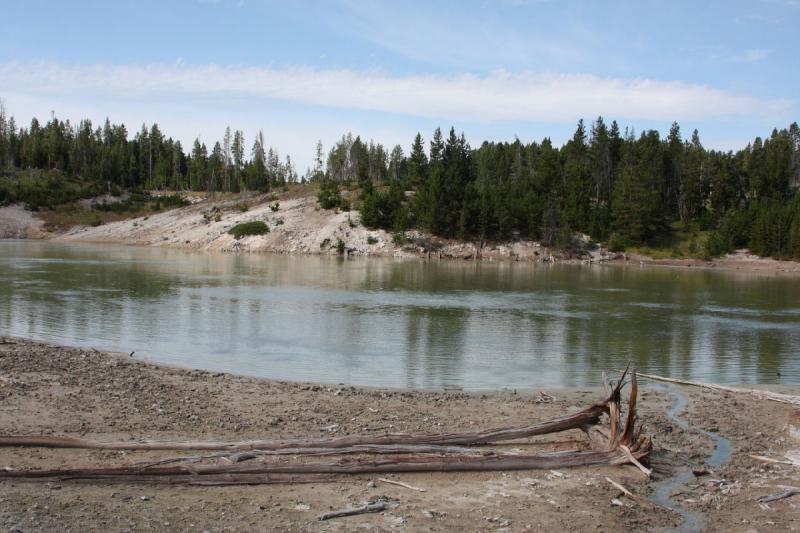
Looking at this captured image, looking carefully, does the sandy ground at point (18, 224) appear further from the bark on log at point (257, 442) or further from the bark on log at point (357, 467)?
the bark on log at point (357, 467)

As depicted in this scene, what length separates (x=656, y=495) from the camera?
34.6 feet

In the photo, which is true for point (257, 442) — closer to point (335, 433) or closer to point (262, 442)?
point (262, 442)

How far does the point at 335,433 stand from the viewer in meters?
12.5

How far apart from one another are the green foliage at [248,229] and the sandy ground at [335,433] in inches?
3458

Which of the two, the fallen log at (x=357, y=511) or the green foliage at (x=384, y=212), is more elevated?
the green foliage at (x=384, y=212)

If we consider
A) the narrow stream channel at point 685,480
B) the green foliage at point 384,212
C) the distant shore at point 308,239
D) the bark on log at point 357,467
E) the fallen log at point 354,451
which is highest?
the green foliage at point 384,212

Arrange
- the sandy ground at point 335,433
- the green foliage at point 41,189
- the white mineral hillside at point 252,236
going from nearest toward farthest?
the sandy ground at point 335,433, the white mineral hillside at point 252,236, the green foliage at point 41,189

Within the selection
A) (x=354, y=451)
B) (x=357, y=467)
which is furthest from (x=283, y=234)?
(x=357, y=467)

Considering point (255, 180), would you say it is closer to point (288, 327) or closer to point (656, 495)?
point (288, 327)

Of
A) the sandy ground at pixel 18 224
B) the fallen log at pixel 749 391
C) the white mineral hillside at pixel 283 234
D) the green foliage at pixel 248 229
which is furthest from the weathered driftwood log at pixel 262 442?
the sandy ground at pixel 18 224

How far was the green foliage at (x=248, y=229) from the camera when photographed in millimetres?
106294

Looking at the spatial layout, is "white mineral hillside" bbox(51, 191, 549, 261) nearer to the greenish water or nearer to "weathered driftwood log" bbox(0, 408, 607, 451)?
the greenish water

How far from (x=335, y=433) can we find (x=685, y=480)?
606 cm

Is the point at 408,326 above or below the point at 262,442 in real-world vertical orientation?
below
